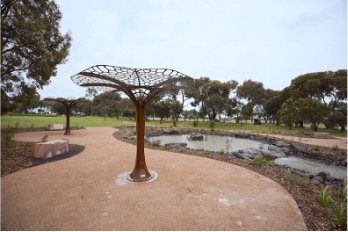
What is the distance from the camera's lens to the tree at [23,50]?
7.40 meters

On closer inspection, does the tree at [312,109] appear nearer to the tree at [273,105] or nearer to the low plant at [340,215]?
the tree at [273,105]

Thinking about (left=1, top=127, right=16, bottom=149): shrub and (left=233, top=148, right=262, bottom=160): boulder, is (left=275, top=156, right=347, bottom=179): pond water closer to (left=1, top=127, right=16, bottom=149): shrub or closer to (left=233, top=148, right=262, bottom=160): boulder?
(left=233, top=148, right=262, bottom=160): boulder

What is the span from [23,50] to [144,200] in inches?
340

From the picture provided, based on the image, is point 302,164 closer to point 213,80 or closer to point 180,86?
point 180,86

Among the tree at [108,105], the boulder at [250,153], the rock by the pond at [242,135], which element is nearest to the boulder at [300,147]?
the boulder at [250,153]

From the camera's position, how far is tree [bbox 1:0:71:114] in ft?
24.3

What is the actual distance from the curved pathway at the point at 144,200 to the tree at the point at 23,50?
15.9 feet

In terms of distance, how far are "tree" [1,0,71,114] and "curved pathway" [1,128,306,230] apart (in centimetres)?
484

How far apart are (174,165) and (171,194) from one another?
219 centimetres

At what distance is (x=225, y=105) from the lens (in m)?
32.5

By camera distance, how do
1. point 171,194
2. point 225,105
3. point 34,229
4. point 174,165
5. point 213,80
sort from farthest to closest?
point 213,80 < point 225,105 < point 174,165 < point 171,194 < point 34,229

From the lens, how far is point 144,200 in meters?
3.94

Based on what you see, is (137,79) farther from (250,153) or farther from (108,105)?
(108,105)

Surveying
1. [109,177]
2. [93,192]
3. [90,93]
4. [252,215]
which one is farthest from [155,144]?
[90,93]
